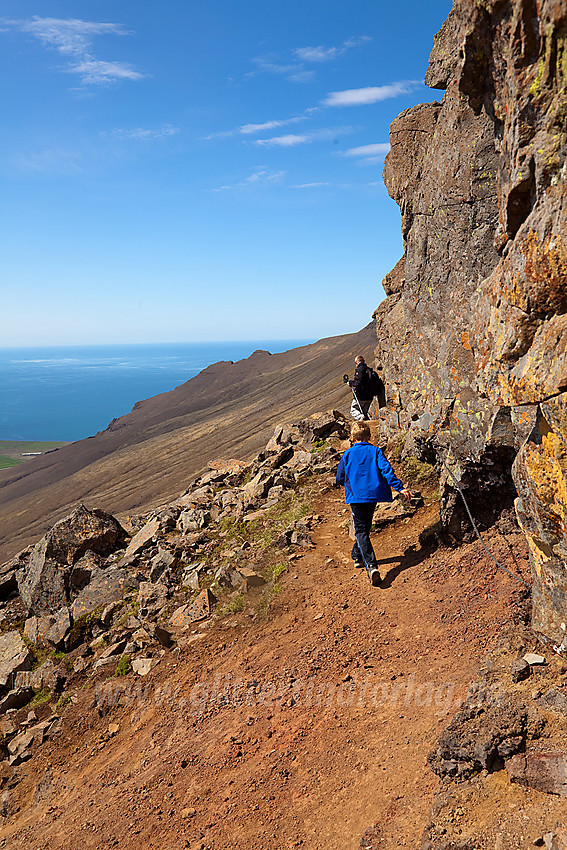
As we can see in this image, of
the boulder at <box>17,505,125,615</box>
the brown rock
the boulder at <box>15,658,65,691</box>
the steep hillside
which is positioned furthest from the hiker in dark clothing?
the steep hillside

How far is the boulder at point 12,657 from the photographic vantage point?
10.2 m

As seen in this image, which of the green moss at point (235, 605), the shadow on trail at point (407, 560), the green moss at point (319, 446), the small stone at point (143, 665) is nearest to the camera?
the small stone at point (143, 665)

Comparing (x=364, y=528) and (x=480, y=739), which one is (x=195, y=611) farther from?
(x=480, y=739)

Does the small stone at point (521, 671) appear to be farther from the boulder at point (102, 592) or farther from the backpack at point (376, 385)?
the backpack at point (376, 385)

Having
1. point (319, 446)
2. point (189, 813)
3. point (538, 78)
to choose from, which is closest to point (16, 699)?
point (189, 813)

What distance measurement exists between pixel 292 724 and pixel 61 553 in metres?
9.54

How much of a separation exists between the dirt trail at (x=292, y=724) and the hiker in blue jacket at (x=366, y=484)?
61 cm

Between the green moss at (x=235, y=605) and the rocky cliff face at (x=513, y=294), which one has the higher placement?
the rocky cliff face at (x=513, y=294)

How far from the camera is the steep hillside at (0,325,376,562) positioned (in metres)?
69.8

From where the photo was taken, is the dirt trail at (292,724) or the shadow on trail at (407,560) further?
the shadow on trail at (407,560)

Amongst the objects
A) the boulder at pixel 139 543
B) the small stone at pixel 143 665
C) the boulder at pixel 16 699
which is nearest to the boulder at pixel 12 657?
the boulder at pixel 16 699

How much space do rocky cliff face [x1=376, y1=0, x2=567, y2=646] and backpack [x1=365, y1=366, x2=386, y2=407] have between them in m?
4.53

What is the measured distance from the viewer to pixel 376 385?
14914 millimetres

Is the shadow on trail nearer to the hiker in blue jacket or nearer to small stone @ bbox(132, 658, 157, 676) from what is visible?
the hiker in blue jacket
